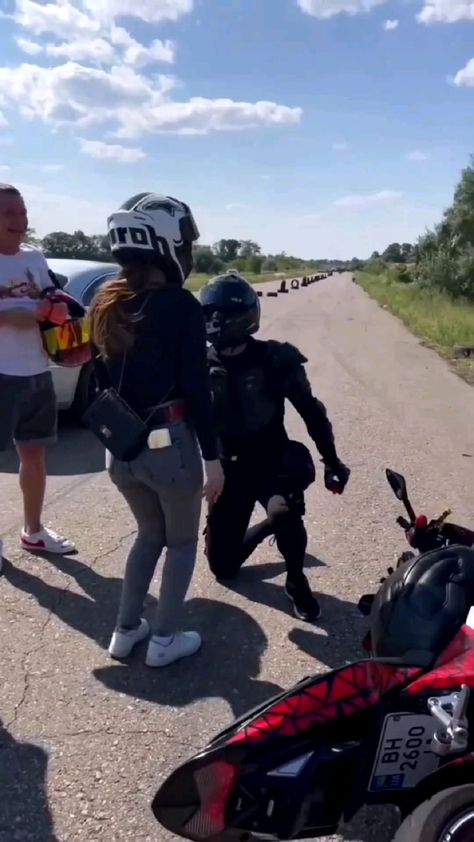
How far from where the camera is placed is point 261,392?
4.27m

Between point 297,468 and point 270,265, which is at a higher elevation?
point 297,468

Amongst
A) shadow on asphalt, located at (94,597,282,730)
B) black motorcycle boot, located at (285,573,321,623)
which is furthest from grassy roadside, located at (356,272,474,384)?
shadow on asphalt, located at (94,597,282,730)

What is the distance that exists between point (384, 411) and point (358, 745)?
8130mm

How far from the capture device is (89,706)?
341cm

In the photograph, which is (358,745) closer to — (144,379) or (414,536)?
(414,536)

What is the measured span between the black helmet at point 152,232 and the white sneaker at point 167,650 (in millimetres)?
1529

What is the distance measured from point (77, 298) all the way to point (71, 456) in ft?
4.63

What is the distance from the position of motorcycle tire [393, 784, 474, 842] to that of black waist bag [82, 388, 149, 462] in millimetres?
1734

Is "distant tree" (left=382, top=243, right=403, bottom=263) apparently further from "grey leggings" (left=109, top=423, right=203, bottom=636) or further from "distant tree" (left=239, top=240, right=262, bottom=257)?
"grey leggings" (left=109, top=423, right=203, bottom=636)

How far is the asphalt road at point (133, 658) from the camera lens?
2.88 meters

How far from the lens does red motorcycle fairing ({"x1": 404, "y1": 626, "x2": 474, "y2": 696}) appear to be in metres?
2.20

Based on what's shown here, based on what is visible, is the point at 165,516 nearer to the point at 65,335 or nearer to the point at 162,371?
the point at 162,371

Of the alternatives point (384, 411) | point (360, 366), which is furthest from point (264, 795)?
point (360, 366)

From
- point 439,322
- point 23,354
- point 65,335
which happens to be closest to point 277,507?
point 65,335
